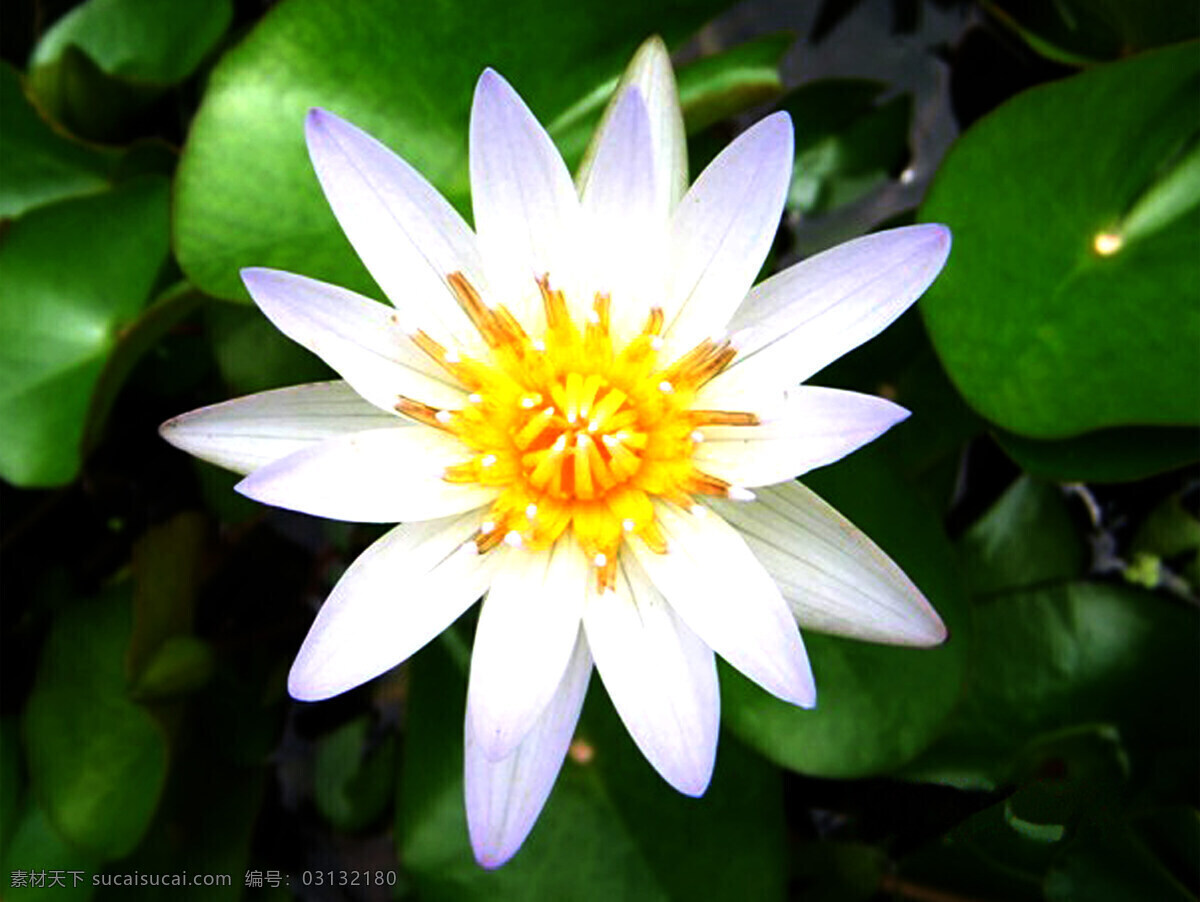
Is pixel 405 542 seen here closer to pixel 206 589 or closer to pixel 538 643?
pixel 538 643

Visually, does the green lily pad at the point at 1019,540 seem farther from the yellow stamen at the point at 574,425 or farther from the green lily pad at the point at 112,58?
the green lily pad at the point at 112,58

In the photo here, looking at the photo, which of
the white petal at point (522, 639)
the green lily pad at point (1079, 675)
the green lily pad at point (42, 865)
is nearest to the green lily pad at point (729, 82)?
the white petal at point (522, 639)

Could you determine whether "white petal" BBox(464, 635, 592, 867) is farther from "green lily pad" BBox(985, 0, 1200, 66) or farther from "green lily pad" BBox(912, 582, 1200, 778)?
"green lily pad" BBox(985, 0, 1200, 66)

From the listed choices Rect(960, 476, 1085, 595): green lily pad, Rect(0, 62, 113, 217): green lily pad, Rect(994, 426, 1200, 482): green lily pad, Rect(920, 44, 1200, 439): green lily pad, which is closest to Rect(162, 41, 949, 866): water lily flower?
Rect(920, 44, 1200, 439): green lily pad

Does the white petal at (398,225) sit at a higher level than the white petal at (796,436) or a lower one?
higher

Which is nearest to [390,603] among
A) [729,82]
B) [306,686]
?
[306,686]

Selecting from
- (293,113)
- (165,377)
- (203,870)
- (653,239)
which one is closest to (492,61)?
(293,113)

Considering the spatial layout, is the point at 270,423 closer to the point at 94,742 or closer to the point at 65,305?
the point at 65,305
